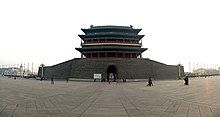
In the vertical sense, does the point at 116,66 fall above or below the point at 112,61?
below

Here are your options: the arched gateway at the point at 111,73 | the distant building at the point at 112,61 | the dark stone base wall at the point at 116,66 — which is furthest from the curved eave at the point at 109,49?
the arched gateway at the point at 111,73

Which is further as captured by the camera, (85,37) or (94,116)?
(85,37)

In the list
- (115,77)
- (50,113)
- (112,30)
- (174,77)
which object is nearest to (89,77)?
(115,77)

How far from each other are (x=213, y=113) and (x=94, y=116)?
419 cm

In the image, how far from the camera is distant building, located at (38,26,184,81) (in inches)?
1788

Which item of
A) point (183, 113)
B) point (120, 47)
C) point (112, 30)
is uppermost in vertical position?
point (112, 30)

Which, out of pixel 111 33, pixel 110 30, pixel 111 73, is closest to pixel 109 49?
pixel 111 33

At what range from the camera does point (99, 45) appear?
1895 inches

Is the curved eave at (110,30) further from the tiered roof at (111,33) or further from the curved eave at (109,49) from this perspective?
the curved eave at (109,49)

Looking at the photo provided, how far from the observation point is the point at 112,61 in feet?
150

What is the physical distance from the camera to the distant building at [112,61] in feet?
149

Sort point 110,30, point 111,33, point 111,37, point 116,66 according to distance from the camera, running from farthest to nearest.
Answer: point 110,30 → point 111,37 → point 111,33 → point 116,66

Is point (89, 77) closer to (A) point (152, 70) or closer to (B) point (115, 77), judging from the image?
(B) point (115, 77)

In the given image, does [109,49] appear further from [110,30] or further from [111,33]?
[110,30]
